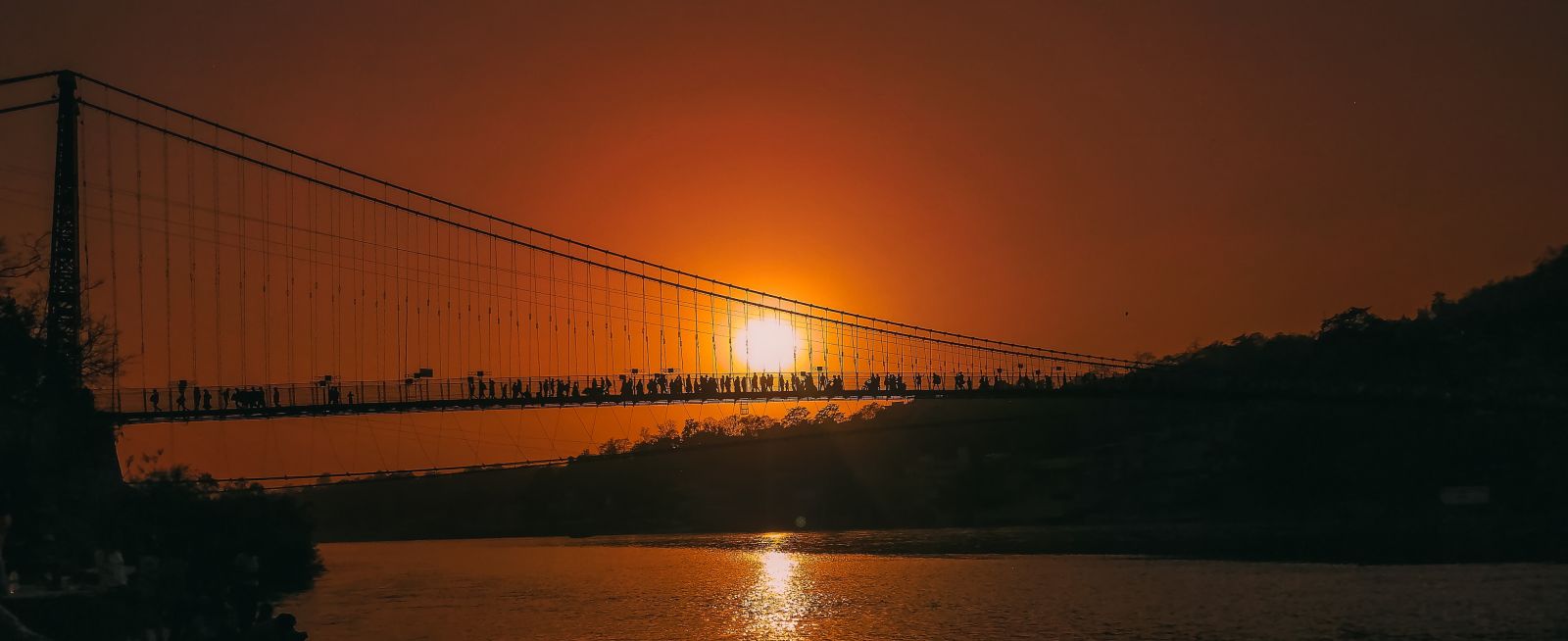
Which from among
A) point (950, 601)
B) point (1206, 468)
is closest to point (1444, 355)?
point (1206, 468)

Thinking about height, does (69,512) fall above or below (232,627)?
above

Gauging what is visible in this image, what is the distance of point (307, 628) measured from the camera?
50.0m

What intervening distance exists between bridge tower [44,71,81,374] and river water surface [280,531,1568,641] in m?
12.6

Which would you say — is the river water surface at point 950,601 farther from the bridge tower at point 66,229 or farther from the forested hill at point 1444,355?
the forested hill at point 1444,355

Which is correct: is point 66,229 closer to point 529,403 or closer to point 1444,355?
point 529,403

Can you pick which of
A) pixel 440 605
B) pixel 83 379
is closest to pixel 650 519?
pixel 440 605

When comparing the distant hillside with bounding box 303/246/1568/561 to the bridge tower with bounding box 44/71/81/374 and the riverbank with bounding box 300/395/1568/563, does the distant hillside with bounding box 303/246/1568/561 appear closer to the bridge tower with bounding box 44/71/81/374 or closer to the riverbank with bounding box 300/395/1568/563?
the riverbank with bounding box 300/395/1568/563

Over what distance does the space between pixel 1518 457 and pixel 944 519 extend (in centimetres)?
4913

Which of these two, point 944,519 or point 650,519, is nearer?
point 944,519

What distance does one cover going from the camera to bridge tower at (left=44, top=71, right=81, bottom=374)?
4491 cm

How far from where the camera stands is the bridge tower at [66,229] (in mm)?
44906

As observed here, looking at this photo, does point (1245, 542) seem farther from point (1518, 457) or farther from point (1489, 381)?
point (1489, 381)

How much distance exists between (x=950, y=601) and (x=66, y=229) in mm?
33746

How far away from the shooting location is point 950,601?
5662 cm
